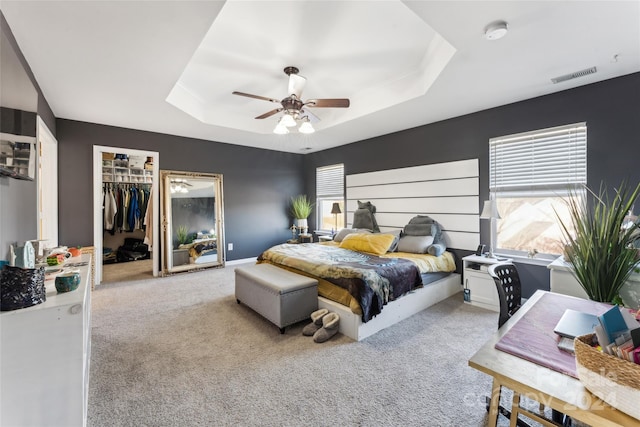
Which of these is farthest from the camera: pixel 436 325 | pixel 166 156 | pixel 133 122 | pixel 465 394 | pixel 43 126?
pixel 166 156

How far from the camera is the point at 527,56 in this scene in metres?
2.45

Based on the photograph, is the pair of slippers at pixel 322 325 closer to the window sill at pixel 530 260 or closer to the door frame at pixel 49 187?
the window sill at pixel 530 260

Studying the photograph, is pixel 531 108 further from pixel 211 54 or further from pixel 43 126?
pixel 43 126

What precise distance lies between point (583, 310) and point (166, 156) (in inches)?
227

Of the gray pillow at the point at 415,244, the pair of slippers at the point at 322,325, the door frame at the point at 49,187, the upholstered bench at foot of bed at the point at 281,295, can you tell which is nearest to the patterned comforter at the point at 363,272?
the upholstered bench at foot of bed at the point at 281,295

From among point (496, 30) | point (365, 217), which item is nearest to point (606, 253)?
point (496, 30)

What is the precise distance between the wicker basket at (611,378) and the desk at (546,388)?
0.09ft

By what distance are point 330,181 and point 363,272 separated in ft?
12.7

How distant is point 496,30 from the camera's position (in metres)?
2.04

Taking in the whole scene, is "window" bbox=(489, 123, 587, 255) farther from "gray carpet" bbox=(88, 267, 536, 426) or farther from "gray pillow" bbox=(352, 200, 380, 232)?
"gray pillow" bbox=(352, 200, 380, 232)

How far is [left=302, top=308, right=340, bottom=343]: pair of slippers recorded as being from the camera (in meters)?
2.52

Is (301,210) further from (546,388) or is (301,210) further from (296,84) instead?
(546,388)

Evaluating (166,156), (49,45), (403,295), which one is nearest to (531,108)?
(403,295)

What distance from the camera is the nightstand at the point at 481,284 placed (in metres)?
3.26
